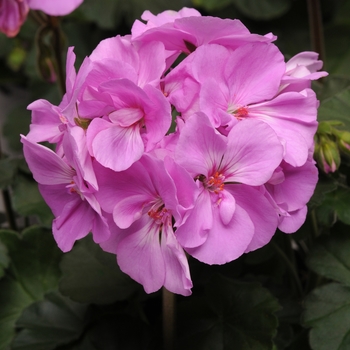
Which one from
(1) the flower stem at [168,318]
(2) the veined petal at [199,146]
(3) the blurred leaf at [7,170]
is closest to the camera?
(2) the veined petal at [199,146]

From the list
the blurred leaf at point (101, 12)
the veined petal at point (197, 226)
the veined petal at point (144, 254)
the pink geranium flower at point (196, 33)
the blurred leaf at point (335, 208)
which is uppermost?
the pink geranium flower at point (196, 33)

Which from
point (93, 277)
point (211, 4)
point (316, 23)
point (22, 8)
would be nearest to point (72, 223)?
point (93, 277)

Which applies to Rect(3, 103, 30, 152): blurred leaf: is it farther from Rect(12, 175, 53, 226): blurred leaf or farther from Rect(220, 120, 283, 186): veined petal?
Rect(220, 120, 283, 186): veined petal

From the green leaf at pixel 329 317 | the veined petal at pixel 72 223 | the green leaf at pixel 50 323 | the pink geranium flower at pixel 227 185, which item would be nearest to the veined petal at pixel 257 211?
the pink geranium flower at pixel 227 185

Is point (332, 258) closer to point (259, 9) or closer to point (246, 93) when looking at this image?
point (246, 93)

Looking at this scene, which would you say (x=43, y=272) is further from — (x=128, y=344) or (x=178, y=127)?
(x=178, y=127)

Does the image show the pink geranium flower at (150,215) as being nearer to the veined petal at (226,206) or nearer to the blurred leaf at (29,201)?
the veined petal at (226,206)
